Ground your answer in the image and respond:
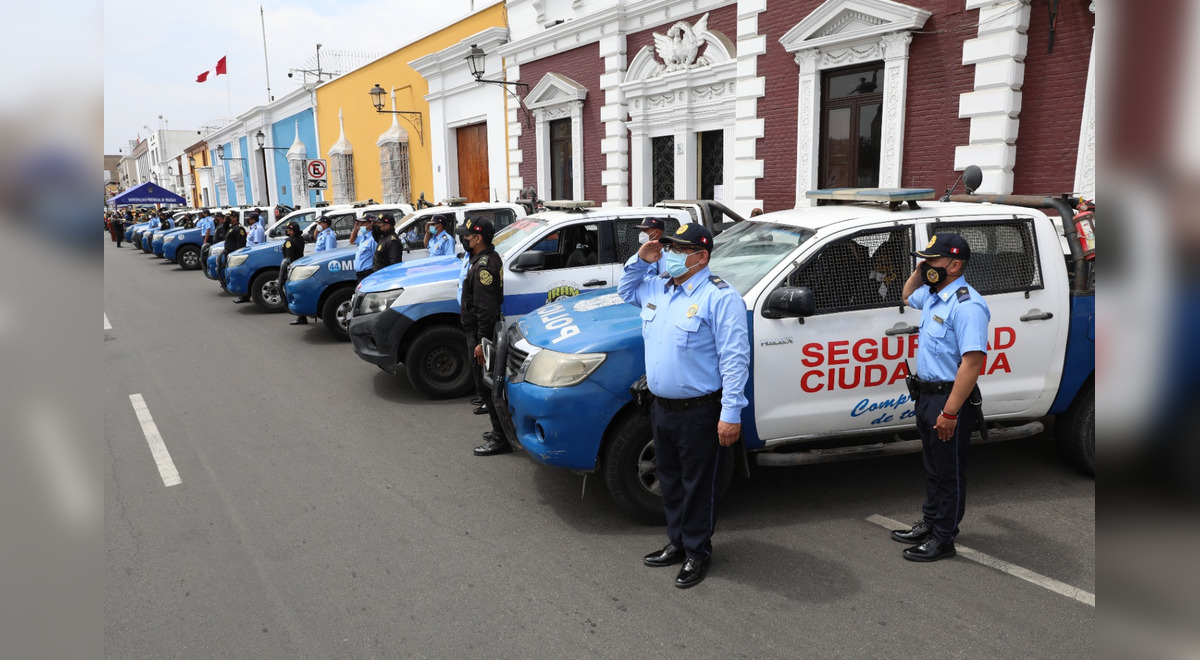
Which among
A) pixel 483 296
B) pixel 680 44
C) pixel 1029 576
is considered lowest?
pixel 1029 576

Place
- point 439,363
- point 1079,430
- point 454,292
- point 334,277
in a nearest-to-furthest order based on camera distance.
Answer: point 1079,430 < point 454,292 < point 439,363 < point 334,277

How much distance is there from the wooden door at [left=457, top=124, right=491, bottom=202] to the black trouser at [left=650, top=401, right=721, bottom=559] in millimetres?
19390

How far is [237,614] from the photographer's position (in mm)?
3758

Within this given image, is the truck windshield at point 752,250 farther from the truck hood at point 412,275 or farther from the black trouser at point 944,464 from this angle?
the truck hood at point 412,275

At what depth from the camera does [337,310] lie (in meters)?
10.6

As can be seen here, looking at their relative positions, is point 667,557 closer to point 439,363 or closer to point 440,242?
point 439,363

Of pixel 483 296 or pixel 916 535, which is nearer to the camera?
pixel 916 535

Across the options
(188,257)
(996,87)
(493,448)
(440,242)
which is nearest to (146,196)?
(188,257)

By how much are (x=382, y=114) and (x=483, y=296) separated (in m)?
24.3

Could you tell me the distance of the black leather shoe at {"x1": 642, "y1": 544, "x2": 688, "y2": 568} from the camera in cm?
420

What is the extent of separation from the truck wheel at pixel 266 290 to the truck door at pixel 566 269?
7.72 m

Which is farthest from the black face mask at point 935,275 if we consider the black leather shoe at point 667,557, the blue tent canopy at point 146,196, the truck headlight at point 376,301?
the blue tent canopy at point 146,196

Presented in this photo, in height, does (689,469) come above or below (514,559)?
above
